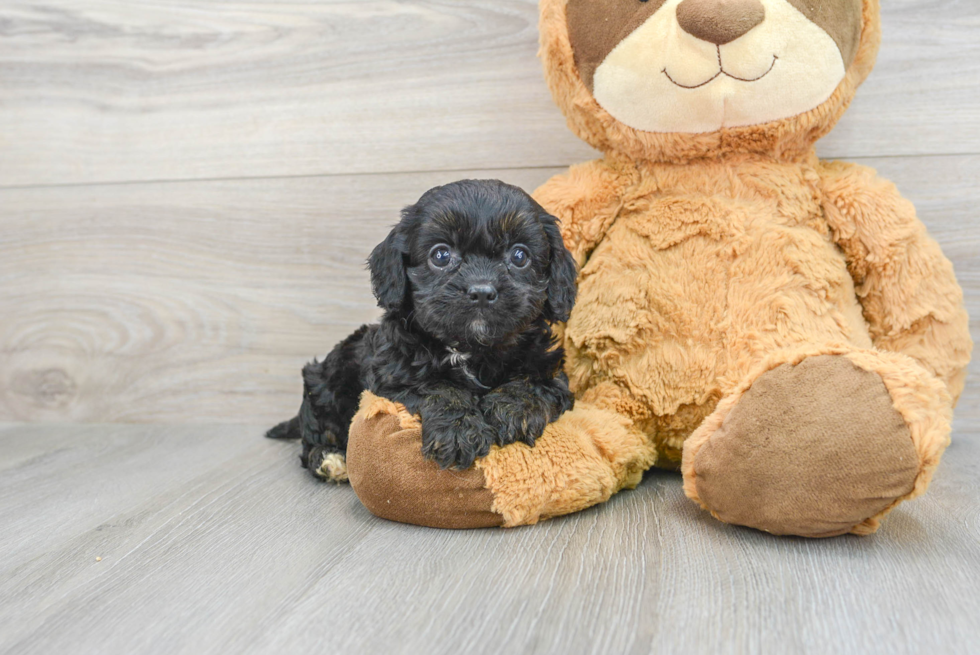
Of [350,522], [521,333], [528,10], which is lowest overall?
[350,522]

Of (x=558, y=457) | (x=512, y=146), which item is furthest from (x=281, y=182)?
(x=558, y=457)

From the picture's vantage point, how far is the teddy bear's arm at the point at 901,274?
1570mm

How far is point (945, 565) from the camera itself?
45.8 inches

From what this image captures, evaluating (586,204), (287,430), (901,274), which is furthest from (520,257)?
(287,430)

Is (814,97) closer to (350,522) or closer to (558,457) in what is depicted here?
(558,457)

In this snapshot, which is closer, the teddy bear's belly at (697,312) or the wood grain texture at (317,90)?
the teddy bear's belly at (697,312)

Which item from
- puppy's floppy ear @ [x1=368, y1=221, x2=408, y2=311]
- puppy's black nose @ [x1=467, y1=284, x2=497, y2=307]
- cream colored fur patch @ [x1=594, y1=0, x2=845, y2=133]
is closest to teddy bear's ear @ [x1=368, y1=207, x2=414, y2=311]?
puppy's floppy ear @ [x1=368, y1=221, x2=408, y2=311]

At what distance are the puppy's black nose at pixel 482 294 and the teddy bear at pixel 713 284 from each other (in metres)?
0.26

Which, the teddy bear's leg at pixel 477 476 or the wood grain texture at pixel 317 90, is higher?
the wood grain texture at pixel 317 90

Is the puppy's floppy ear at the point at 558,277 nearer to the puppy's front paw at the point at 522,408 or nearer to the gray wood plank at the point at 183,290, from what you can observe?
the puppy's front paw at the point at 522,408

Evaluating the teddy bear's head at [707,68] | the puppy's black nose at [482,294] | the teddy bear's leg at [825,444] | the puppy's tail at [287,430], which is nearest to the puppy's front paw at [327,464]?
the puppy's tail at [287,430]

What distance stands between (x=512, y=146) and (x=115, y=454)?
1350 millimetres

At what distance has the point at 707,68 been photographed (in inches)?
56.2

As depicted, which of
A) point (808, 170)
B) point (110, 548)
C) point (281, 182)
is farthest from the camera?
point (281, 182)
